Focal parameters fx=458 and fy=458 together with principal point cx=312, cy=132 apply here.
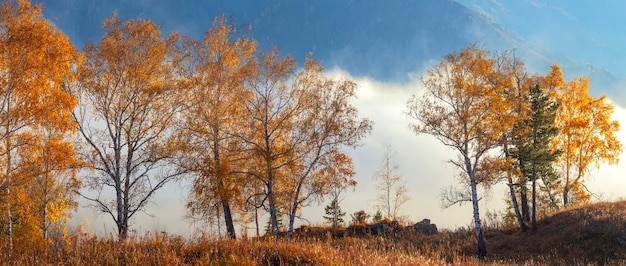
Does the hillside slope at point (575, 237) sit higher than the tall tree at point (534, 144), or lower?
lower

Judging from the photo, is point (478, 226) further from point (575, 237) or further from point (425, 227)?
point (425, 227)

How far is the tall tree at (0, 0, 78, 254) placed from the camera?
15844 mm

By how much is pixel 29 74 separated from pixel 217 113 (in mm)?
7296

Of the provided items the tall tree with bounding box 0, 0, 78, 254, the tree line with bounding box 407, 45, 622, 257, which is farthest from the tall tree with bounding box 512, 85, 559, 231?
the tall tree with bounding box 0, 0, 78, 254

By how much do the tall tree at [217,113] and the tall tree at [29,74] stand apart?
17.2 feet

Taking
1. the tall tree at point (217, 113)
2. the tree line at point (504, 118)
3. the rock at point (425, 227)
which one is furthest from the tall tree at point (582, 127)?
the tall tree at point (217, 113)

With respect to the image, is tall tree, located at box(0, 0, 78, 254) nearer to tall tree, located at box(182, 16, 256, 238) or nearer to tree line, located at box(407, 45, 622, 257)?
tall tree, located at box(182, 16, 256, 238)

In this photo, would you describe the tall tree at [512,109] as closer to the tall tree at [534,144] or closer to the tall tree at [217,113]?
the tall tree at [534,144]

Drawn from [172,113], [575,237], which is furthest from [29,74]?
[575,237]

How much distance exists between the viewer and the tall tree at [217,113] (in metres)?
19.8

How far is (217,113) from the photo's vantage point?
67.3 feet

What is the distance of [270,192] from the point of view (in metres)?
21.0

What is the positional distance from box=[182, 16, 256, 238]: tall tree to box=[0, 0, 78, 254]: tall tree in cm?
523

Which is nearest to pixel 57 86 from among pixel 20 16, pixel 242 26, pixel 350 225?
pixel 20 16
